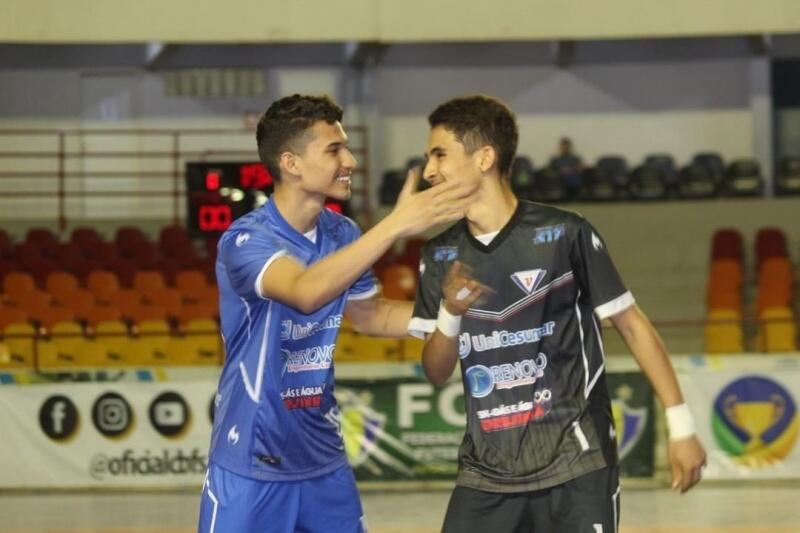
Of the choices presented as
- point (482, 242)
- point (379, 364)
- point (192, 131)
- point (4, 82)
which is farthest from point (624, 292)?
point (4, 82)

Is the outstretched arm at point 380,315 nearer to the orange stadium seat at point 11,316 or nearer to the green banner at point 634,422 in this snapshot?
the green banner at point 634,422

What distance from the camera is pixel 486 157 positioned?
4.65 metres

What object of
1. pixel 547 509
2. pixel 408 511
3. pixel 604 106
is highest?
pixel 604 106

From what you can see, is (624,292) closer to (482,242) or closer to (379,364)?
(482,242)

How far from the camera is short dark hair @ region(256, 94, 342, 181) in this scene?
4.81 meters

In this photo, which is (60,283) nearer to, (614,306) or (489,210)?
(489,210)

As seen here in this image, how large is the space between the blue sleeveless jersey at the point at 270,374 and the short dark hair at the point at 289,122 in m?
0.24

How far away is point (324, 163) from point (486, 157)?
559mm

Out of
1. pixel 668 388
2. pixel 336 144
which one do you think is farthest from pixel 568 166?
pixel 668 388

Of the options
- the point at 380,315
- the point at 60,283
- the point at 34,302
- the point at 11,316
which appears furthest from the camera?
the point at 60,283

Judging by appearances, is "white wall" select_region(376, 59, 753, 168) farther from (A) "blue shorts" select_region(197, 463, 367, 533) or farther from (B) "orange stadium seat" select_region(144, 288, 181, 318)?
(A) "blue shorts" select_region(197, 463, 367, 533)

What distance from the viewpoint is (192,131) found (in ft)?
69.7

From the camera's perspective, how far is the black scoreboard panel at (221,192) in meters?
11.9

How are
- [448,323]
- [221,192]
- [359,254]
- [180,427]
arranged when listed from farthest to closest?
[180,427] → [221,192] → [448,323] → [359,254]
